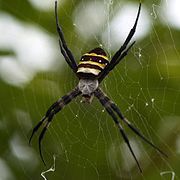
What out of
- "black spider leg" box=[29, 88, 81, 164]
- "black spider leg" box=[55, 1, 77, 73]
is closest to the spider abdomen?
"black spider leg" box=[29, 88, 81, 164]

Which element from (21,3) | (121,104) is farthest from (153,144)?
(21,3)

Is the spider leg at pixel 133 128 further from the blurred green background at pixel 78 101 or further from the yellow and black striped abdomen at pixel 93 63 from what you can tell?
the yellow and black striped abdomen at pixel 93 63

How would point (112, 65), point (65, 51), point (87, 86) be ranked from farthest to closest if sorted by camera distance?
point (87, 86) → point (65, 51) → point (112, 65)

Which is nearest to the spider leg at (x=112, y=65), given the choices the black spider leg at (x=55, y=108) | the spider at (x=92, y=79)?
the spider at (x=92, y=79)

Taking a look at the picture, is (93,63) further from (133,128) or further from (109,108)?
(133,128)

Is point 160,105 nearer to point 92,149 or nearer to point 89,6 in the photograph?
point 92,149

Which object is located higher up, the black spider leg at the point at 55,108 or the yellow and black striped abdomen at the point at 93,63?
the yellow and black striped abdomen at the point at 93,63

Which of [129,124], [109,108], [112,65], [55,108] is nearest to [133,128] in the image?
[129,124]
